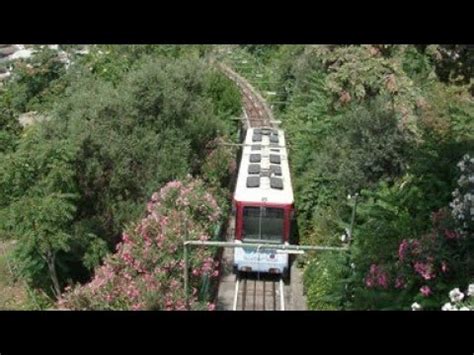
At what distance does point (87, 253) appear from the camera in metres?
13.8

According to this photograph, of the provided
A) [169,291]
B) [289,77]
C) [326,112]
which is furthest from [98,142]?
[289,77]

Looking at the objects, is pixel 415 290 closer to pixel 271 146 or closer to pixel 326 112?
pixel 271 146

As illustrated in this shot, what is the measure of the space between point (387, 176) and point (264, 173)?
2.94m

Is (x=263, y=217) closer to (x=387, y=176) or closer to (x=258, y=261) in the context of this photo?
(x=258, y=261)

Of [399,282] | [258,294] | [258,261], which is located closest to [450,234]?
[399,282]

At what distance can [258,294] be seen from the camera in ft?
45.2

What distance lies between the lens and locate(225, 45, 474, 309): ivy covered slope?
26.0 feet

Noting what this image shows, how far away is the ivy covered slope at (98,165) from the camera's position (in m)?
13.0

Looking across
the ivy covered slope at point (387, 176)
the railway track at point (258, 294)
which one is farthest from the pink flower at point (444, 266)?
the railway track at point (258, 294)

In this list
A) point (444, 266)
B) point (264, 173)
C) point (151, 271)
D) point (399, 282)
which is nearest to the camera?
point (444, 266)

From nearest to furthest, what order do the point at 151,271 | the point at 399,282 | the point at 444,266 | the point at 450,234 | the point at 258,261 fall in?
the point at 444,266 < the point at 450,234 < the point at 399,282 < the point at 151,271 < the point at 258,261

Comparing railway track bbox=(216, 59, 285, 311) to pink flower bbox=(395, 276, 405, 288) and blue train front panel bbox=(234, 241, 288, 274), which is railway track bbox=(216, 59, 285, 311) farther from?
pink flower bbox=(395, 276, 405, 288)

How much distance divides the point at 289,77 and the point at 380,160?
52.1 feet

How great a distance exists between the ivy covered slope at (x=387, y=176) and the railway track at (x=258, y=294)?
2.53 ft
